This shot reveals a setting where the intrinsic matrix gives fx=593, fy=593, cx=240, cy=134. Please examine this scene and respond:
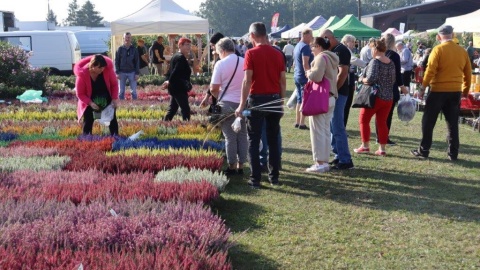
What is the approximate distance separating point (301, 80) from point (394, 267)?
6.21 metres

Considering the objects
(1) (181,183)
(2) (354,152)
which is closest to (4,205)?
(1) (181,183)

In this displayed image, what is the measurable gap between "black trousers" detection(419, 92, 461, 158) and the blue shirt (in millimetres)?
2365

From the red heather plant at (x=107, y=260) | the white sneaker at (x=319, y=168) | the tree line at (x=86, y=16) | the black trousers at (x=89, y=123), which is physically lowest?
the white sneaker at (x=319, y=168)

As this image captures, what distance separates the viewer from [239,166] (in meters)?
7.80

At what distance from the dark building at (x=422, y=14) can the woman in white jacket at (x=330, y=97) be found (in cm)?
4830

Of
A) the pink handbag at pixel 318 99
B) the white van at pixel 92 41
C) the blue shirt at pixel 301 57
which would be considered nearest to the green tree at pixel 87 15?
the white van at pixel 92 41

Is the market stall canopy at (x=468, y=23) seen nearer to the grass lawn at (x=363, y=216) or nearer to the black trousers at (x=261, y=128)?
the grass lawn at (x=363, y=216)

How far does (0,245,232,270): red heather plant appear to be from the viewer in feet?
11.8

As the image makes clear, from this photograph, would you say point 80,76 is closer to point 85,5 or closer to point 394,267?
point 394,267

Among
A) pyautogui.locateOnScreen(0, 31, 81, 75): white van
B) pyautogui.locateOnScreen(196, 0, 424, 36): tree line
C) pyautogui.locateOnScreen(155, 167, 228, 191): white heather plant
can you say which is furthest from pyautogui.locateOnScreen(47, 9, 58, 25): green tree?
pyautogui.locateOnScreen(155, 167, 228, 191): white heather plant

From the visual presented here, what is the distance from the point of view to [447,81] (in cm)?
820

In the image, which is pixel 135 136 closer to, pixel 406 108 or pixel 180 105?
pixel 180 105

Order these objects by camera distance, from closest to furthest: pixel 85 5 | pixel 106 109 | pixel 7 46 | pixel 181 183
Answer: pixel 181 183 → pixel 106 109 → pixel 7 46 → pixel 85 5

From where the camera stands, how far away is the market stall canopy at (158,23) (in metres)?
19.6
